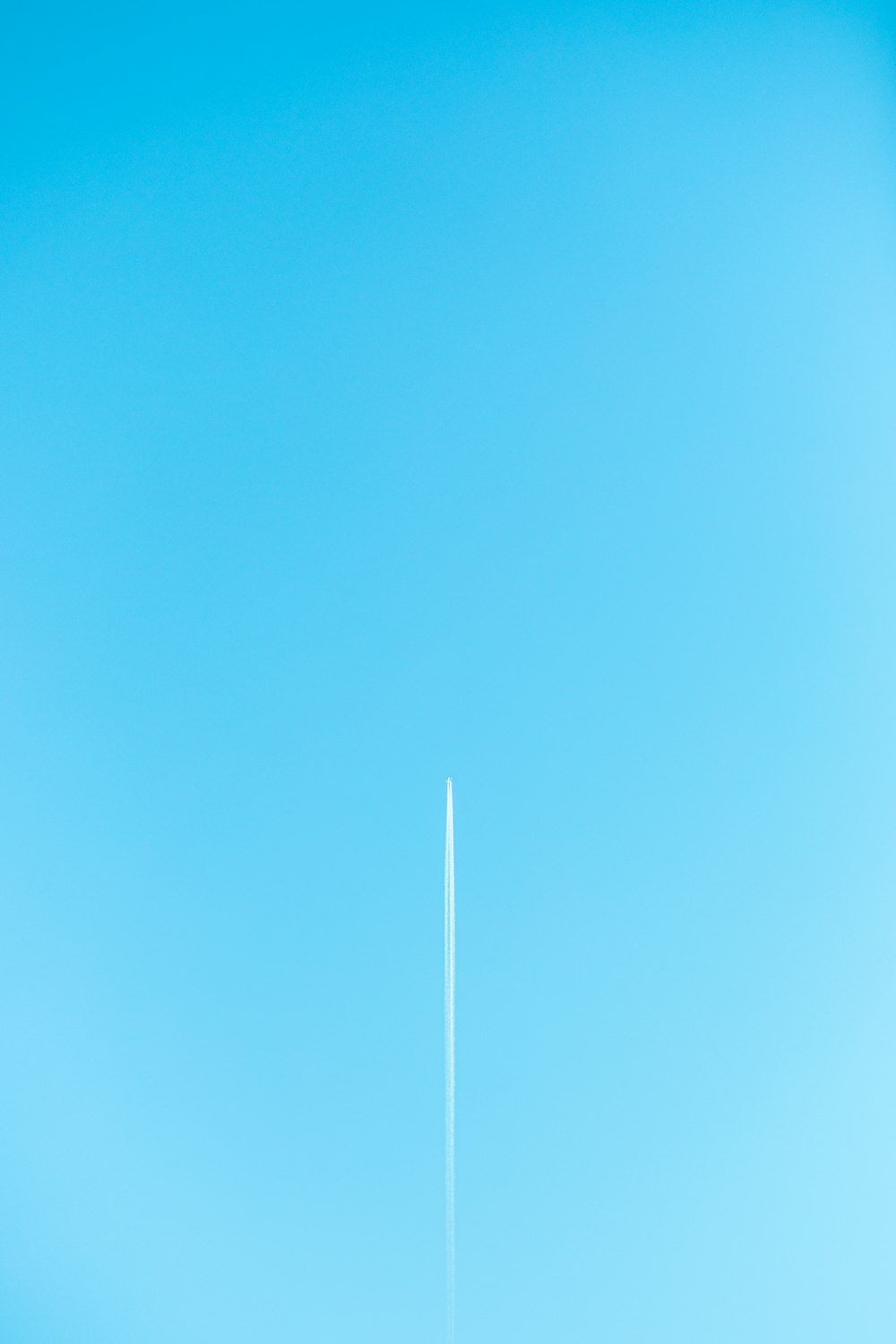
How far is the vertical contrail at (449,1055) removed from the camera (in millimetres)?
1442

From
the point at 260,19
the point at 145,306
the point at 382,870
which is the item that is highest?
the point at 260,19

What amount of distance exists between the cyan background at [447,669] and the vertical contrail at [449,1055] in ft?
0.04

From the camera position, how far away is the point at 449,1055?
145 cm

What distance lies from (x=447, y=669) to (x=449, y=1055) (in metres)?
0.51

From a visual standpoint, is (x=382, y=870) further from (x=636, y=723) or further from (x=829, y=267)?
(x=829, y=267)

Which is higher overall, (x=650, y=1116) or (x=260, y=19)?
(x=260, y=19)

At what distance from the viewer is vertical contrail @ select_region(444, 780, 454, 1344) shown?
56.8 inches

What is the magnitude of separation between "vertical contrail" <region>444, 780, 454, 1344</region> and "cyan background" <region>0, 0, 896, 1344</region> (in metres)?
0.01

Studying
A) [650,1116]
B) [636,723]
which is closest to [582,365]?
[636,723]

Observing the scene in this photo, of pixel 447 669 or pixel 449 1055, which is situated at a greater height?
pixel 447 669

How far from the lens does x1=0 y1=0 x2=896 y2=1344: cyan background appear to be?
1446 millimetres

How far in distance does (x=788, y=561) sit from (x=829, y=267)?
1.35 ft

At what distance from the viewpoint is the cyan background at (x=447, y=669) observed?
1.45 metres

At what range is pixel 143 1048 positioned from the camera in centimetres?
145
